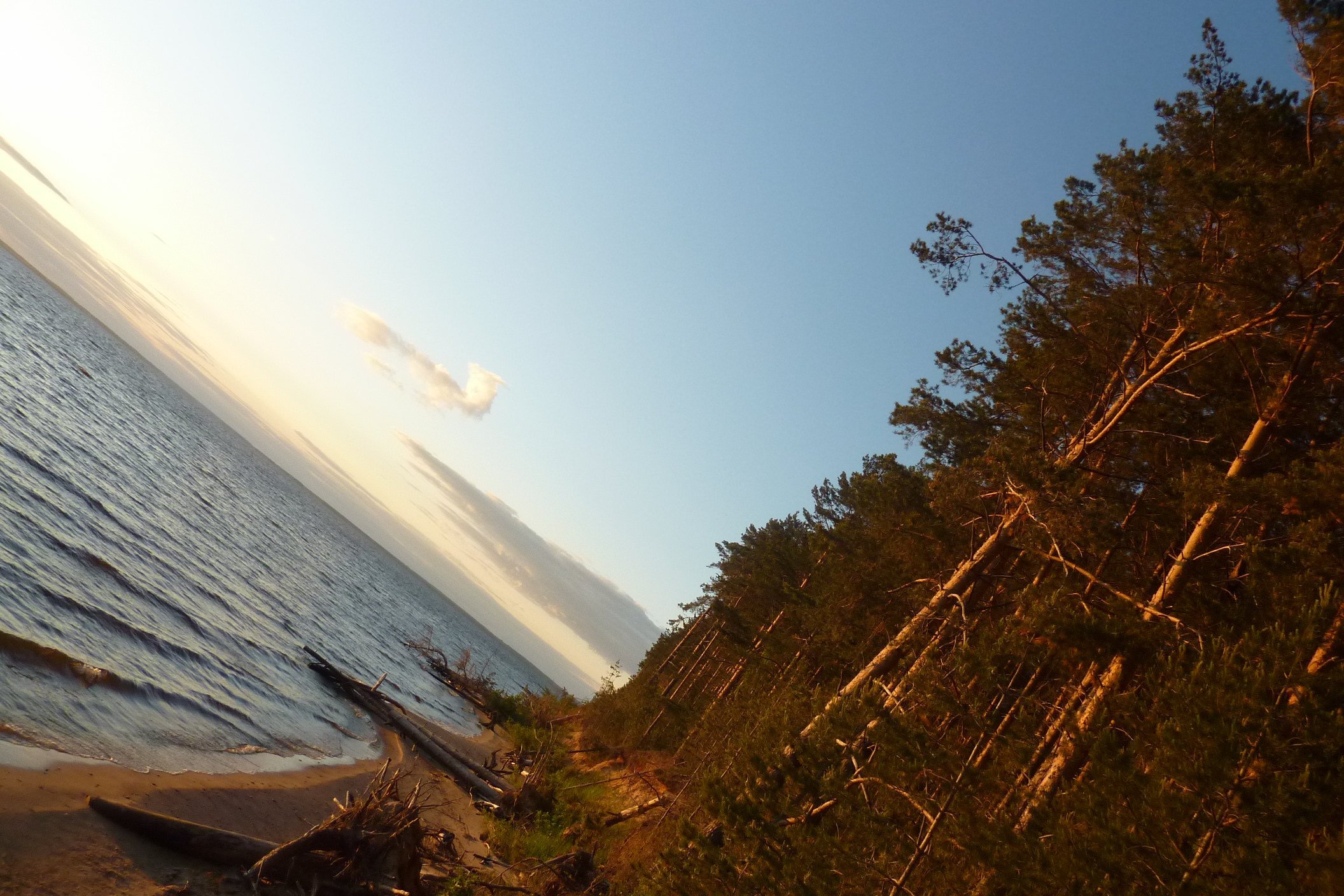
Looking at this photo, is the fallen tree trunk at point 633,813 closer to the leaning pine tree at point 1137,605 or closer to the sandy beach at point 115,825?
the leaning pine tree at point 1137,605

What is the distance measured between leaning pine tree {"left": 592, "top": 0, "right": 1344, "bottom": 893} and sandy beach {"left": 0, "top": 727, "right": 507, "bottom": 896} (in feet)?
20.3

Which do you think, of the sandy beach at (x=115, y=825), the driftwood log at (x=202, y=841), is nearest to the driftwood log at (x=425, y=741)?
the sandy beach at (x=115, y=825)

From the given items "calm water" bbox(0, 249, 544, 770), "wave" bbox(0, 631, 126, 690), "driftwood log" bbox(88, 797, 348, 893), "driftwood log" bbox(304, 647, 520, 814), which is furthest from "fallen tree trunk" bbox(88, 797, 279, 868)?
"driftwood log" bbox(304, 647, 520, 814)

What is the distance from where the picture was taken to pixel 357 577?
10544cm

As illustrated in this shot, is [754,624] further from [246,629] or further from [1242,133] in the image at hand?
[1242,133]

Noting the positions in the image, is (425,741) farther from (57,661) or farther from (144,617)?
(57,661)

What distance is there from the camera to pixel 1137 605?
8.45 m

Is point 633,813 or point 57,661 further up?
point 633,813

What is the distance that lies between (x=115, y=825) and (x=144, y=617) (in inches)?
498

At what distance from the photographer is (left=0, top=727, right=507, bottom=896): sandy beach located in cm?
766

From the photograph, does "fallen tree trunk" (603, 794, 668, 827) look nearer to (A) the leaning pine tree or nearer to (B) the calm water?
(A) the leaning pine tree

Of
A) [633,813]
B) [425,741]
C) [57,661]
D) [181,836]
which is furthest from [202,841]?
[425,741]

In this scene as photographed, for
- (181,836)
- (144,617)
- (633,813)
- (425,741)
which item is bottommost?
(425,741)

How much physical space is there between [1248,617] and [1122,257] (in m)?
6.18
